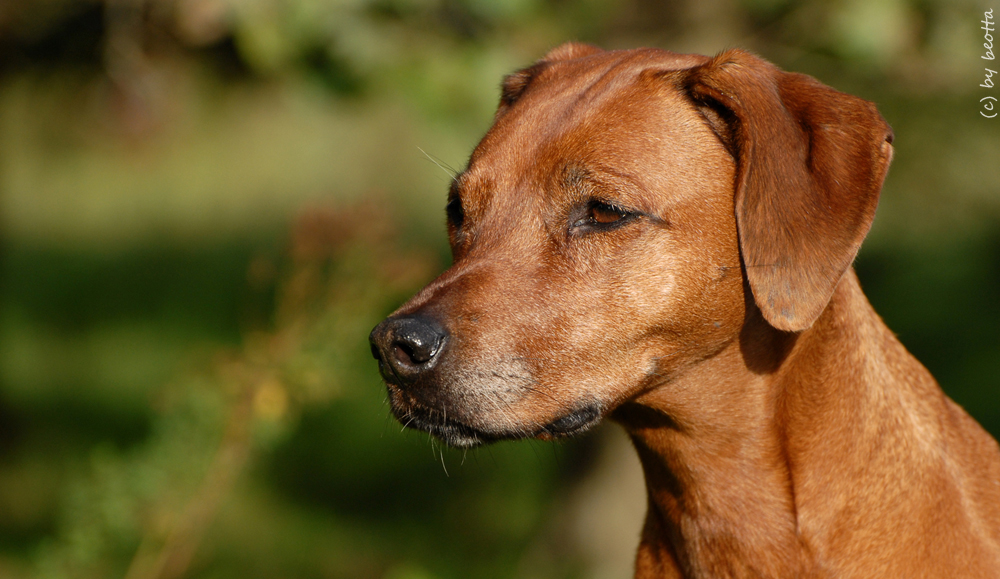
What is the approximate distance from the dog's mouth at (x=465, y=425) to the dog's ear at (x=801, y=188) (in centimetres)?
57

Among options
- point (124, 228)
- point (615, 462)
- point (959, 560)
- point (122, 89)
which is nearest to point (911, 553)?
point (959, 560)

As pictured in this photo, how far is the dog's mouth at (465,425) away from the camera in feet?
8.58

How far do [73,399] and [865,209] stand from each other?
803 cm

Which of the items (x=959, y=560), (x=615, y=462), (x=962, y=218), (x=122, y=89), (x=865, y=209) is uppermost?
(x=865, y=209)

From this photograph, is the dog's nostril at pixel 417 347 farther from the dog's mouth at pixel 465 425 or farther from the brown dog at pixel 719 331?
the dog's mouth at pixel 465 425

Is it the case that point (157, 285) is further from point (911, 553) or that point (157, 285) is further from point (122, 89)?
point (911, 553)

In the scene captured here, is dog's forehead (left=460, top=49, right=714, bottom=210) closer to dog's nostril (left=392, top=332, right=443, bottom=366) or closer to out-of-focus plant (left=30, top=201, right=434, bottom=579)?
dog's nostril (left=392, top=332, right=443, bottom=366)

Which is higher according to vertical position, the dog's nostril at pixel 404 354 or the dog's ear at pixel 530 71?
the dog's ear at pixel 530 71

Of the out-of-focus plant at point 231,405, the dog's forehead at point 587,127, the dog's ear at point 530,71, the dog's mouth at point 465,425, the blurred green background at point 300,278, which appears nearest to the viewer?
the dog's mouth at point 465,425

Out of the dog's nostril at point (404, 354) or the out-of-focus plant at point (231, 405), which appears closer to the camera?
the dog's nostril at point (404, 354)

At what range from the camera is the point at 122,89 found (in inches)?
203

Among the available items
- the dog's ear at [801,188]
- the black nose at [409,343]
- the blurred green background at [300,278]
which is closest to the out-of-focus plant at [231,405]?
the blurred green background at [300,278]

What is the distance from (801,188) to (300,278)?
2164mm

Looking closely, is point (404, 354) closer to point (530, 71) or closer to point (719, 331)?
point (719, 331)
